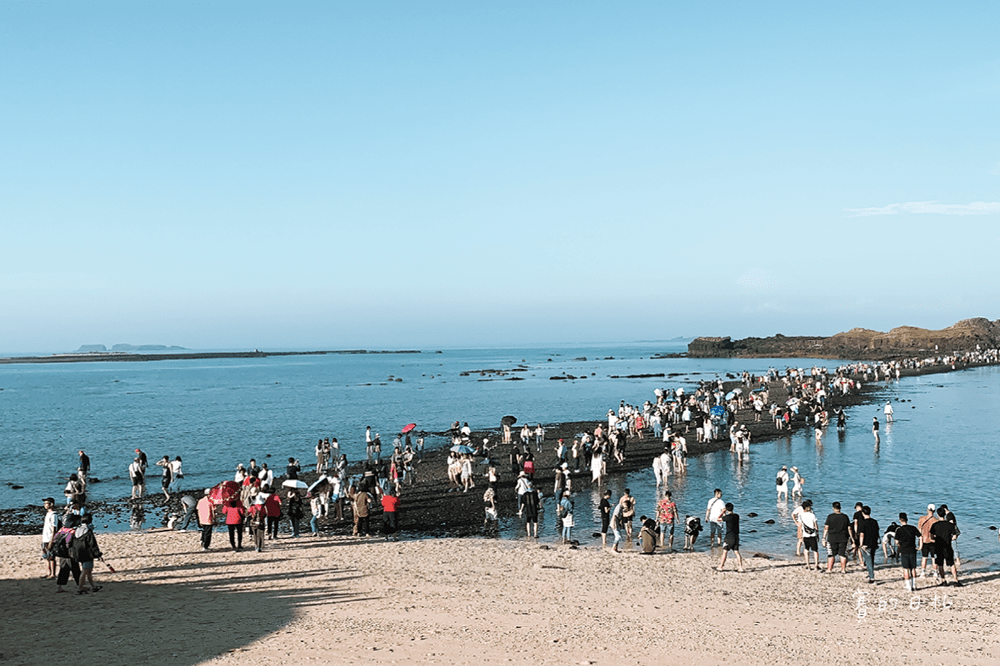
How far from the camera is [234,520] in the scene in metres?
17.9

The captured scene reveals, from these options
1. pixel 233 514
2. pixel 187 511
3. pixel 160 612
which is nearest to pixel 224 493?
pixel 233 514

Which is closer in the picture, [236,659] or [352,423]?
[236,659]

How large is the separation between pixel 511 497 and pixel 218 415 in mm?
46734

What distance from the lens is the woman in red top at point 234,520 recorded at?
1791 centimetres

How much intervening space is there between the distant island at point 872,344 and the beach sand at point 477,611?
12657 cm

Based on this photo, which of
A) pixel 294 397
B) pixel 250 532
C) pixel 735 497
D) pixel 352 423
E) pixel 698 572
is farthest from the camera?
pixel 294 397

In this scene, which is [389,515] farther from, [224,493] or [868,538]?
[868,538]

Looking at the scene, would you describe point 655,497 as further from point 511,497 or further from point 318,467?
point 318,467

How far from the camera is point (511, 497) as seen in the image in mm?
25547

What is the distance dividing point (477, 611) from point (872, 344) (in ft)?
475

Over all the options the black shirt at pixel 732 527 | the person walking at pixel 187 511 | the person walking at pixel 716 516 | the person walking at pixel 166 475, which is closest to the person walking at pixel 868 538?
the black shirt at pixel 732 527

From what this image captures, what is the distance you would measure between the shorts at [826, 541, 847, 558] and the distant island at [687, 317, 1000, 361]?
4906 inches

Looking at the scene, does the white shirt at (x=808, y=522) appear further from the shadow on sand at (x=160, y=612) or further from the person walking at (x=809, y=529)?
the shadow on sand at (x=160, y=612)

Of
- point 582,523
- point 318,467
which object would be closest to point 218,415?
point 318,467
